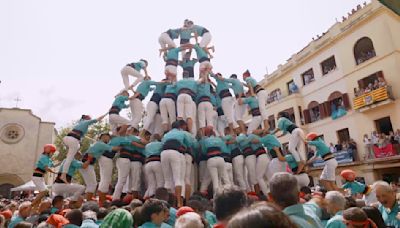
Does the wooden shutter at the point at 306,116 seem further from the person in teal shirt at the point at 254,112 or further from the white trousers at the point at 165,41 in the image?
the white trousers at the point at 165,41

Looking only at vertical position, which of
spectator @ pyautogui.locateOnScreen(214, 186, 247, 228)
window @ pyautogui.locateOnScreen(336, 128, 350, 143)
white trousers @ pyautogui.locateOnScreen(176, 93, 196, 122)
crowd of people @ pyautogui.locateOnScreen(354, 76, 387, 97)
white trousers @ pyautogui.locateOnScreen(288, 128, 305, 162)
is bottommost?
spectator @ pyautogui.locateOnScreen(214, 186, 247, 228)

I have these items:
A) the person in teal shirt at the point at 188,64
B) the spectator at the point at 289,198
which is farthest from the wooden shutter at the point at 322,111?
→ the spectator at the point at 289,198

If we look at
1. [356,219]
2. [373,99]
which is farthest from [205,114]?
[373,99]

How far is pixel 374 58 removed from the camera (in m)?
22.2

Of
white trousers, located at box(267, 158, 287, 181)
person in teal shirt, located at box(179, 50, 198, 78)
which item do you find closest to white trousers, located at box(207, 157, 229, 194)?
white trousers, located at box(267, 158, 287, 181)

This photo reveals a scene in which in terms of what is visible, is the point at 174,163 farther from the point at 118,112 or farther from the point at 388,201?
the point at 388,201

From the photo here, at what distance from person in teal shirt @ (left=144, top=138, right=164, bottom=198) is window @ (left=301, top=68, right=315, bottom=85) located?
22520mm

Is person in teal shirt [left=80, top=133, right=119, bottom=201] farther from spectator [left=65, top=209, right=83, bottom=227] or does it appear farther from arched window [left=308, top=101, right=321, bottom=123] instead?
arched window [left=308, top=101, right=321, bottom=123]

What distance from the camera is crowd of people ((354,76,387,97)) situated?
69.8 ft

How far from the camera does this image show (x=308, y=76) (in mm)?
28750

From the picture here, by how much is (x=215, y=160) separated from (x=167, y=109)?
2602mm

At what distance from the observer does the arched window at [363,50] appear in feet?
75.6

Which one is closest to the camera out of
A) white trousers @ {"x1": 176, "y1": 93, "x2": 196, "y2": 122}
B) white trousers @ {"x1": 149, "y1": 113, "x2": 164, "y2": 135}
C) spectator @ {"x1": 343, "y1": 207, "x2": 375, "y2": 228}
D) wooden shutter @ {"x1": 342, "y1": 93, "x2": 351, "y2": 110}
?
spectator @ {"x1": 343, "y1": 207, "x2": 375, "y2": 228}

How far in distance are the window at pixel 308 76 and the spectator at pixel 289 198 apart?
2717cm
